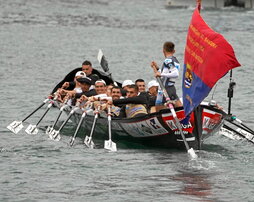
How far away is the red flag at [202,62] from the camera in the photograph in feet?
55.2

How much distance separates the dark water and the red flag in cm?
158

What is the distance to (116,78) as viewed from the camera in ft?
113

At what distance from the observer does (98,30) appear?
52.4m

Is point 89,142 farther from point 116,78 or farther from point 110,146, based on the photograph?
point 116,78

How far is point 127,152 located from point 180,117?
196cm

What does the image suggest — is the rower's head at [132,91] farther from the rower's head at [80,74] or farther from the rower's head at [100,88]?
the rower's head at [80,74]

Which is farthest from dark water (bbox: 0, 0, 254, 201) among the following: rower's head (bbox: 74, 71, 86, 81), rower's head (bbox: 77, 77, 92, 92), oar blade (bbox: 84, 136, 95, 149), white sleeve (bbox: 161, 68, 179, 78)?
white sleeve (bbox: 161, 68, 179, 78)

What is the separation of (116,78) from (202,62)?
56.0 feet

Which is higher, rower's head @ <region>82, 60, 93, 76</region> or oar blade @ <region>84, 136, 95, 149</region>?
rower's head @ <region>82, 60, 93, 76</region>

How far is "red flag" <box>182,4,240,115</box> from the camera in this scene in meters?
16.8

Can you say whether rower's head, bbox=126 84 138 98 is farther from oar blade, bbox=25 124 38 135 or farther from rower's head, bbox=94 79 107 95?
oar blade, bbox=25 124 38 135

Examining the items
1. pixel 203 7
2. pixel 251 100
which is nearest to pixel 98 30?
pixel 203 7

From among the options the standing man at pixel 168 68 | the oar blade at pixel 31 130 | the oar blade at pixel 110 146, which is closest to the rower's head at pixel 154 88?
the standing man at pixel 168 68

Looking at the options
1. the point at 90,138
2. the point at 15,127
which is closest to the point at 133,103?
the point at 90,138
